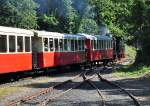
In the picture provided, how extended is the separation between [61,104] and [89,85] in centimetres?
859

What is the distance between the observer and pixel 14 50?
2620 cm

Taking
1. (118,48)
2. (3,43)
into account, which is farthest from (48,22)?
(3,43)

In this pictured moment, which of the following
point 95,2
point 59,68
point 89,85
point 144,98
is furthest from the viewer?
point 95,2

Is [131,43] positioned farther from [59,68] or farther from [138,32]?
[59,68]

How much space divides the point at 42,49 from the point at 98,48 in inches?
665

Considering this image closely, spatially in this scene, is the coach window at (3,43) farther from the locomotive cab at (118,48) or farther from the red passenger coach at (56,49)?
the locomotive cab at (118,48)

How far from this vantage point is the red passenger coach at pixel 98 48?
44.0 meters

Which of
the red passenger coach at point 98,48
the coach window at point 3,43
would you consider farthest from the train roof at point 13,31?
Answer: the red passenger coach at point 98,48

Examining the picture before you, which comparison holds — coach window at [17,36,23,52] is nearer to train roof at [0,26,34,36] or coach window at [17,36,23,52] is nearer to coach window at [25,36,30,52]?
train roof at [0,26,34,36]

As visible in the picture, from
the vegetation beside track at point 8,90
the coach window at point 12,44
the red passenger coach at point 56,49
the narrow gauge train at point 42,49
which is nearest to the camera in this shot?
the vegetation beside track at point 8,90

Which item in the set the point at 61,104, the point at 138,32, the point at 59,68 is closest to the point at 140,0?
the point at 138,32

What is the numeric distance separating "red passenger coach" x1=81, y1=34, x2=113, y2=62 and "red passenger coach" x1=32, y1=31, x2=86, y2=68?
197 cm

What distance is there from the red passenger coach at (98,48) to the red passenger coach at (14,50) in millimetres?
15441

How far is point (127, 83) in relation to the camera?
26359mm
